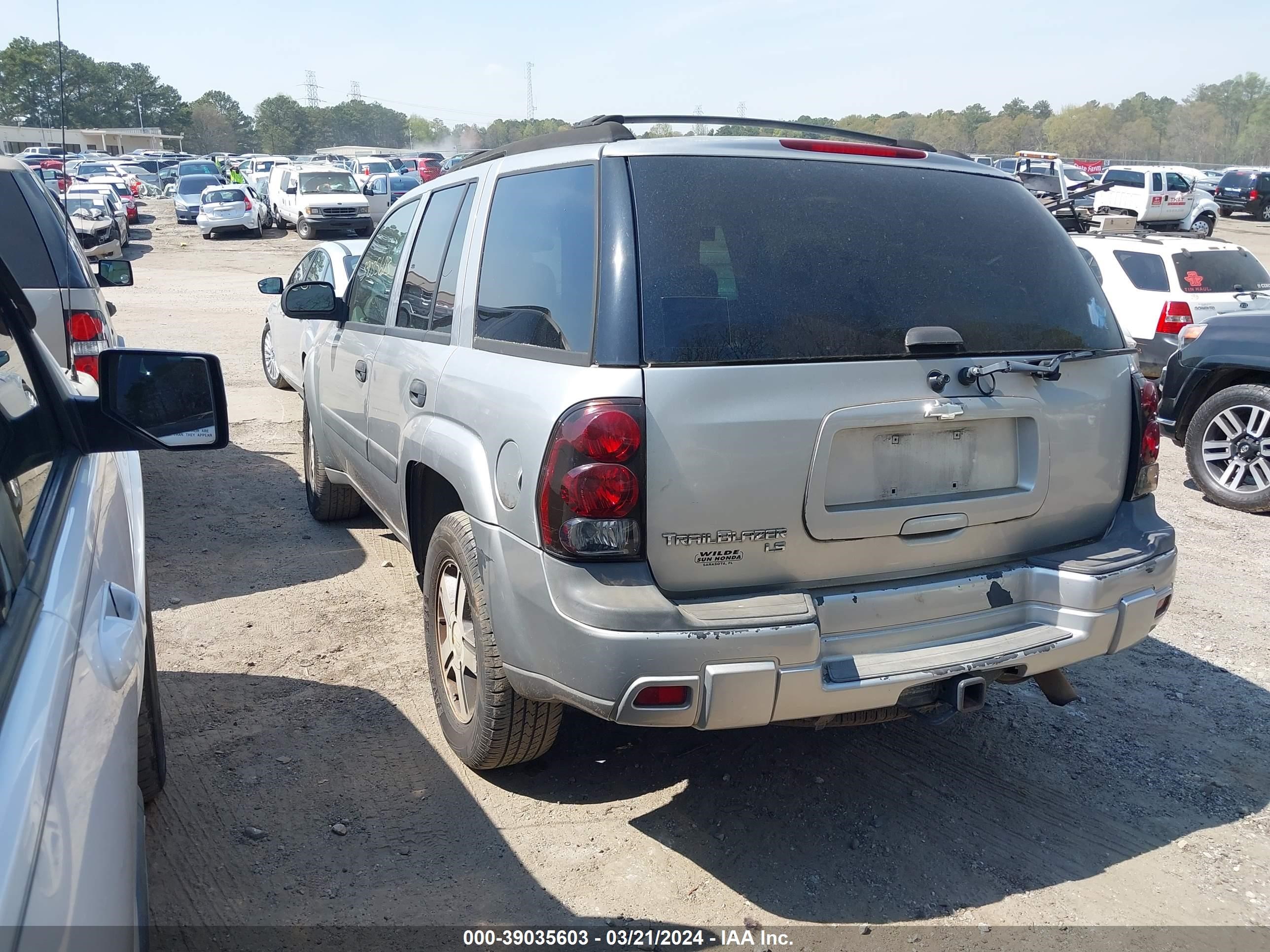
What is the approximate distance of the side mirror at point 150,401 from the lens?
221cm

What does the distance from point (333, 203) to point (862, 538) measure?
29468 mm

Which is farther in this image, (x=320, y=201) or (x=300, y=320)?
(x=320, y=201)

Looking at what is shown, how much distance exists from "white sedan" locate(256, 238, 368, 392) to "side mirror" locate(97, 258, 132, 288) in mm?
1012

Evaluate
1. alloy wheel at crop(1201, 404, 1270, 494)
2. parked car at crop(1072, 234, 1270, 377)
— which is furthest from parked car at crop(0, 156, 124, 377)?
parked car at crop(1072, 234, 1270, 377)

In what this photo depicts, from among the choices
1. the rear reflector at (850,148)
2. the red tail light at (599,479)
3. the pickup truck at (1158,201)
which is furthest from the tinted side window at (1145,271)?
the pickup truck at (1158,201)

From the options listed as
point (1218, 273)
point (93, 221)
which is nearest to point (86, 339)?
point (1218, 273)

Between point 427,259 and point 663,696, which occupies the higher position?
point 427,259

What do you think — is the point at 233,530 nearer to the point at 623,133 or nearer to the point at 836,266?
the point at 623,133

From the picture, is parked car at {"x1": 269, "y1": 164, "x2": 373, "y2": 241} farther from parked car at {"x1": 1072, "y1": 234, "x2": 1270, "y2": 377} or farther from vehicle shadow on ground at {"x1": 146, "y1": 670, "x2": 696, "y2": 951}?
vehicle shadow on ground at {"x1": 146, "y1": 670, "x2": 696, "y2": 951}

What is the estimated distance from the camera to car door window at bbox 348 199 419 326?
4672 mm

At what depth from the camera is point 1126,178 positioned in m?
30.1

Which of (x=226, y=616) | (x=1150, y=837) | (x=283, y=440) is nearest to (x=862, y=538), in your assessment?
(x=1150, y=837)

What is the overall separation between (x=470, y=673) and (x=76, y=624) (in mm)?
→ 1869

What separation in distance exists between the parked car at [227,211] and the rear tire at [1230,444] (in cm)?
2815
